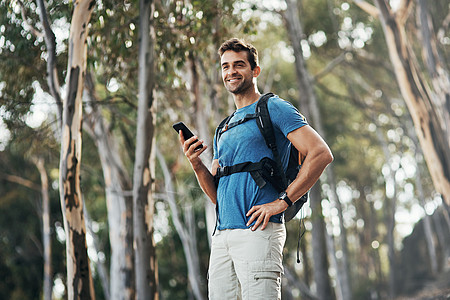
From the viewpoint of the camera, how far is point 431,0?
587 inches

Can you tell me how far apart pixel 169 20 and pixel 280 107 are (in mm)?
6163

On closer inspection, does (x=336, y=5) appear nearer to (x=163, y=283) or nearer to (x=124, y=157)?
(x=124, y=157)

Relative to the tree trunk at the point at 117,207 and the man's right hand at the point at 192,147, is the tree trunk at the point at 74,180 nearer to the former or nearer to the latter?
the man's right hand at the point at 192,147

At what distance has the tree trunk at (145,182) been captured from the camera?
5.60 m

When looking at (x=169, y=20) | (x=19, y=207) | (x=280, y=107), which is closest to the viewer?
(x=280, y=107)

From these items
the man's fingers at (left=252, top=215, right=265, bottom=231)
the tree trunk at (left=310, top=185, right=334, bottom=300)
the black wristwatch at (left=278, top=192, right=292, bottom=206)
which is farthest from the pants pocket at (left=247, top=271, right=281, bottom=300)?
the tree trunk at (left=310, top=185, right=334, bottom=300)

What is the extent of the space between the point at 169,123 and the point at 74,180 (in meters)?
7.21

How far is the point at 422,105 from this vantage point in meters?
9.47

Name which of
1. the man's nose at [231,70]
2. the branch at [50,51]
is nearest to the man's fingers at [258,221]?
the man's nose at [231,70]

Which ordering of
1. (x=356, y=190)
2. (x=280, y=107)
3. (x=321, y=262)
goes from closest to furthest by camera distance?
(x=280, y=107) < (x=321, y=262) < (x=356, y=190)

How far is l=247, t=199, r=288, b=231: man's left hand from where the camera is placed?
2.42m

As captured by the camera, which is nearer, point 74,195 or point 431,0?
point 74,195

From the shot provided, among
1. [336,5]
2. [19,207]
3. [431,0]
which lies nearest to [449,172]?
[431,0]

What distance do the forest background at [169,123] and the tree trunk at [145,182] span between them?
0.05ft
